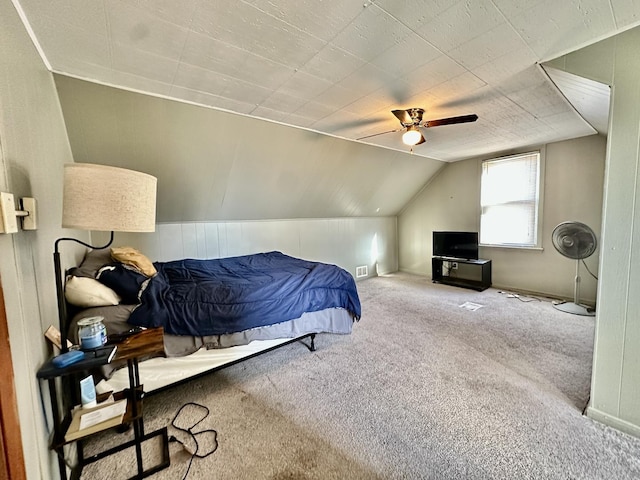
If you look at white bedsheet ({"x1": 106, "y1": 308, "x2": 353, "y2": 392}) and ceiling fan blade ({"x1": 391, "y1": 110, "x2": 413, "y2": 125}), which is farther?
ceiling fan blade ({"x1": 391, "y1": 110, "x2": 413, "y2": 125})

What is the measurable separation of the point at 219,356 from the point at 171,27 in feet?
7.18

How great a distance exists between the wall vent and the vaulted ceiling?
3.47 m

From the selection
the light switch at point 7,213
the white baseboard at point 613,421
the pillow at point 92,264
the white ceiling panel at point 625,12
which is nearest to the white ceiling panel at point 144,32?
the light switch at point 7,213

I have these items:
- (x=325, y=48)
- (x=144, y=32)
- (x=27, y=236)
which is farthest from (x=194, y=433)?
(x=325, y=48)

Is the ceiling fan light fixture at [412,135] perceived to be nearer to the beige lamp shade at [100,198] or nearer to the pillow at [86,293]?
the beige lamp shade at [100,198]

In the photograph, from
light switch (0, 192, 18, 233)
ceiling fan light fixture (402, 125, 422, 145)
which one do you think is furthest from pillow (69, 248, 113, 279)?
ceiling fan light fixture (402, 125, 422, 145)

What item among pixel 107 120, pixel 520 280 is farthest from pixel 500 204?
pixel 107 120

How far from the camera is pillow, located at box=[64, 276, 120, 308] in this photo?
5.42 ft

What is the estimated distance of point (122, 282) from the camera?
1.88 m

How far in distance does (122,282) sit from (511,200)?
539 cm

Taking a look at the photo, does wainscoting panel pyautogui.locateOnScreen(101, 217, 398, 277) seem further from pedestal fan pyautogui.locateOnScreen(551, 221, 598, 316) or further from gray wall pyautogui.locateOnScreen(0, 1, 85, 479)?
pedestal fan pyautogui.locateOnScreen(551, 221, 598, 316)

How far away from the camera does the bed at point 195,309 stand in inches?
68.4

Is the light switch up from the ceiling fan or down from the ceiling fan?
down

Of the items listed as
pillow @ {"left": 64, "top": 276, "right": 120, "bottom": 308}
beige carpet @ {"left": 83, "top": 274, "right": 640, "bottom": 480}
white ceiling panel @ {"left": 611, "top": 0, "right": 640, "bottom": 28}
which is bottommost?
beige carpet @ {"left": 83, "top": 274, "right": 640, "bottom": 480}
